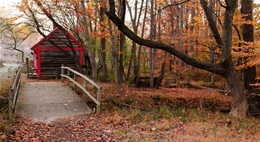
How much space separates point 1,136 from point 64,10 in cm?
1040

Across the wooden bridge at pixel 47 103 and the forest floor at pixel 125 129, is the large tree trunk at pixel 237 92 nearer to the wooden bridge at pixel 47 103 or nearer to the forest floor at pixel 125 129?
the forest floor at pixel 125 129

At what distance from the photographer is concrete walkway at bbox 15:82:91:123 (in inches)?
323

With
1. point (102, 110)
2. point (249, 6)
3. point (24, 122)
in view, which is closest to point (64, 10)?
point (102, 110)

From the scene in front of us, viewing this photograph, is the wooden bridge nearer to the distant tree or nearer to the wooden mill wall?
the distant tree

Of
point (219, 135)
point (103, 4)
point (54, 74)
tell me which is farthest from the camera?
point (54, 74)

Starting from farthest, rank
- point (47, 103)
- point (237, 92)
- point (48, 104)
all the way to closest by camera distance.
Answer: point (237, 92), point (47, 103), point (48, 104)

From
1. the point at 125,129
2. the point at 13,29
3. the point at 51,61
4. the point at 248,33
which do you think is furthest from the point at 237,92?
the point at 13,29

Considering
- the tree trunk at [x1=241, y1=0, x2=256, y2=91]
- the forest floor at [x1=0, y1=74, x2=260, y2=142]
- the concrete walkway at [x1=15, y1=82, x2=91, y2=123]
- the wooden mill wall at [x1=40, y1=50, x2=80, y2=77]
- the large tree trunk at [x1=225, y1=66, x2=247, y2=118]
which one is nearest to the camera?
the forest floor at [x1=0, y1=74, x2=260, y2=142]

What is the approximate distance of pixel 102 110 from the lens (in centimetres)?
926

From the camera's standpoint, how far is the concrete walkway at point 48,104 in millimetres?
8203

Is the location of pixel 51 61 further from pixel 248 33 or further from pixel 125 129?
pixel 125 129

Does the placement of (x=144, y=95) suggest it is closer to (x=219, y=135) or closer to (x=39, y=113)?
(x=39, y=113)

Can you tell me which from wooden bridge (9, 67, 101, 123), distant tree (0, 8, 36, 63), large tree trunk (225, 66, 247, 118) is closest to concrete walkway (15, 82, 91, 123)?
wooden bridge (9, 67, 101, 123)

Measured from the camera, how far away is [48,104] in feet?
30.5
